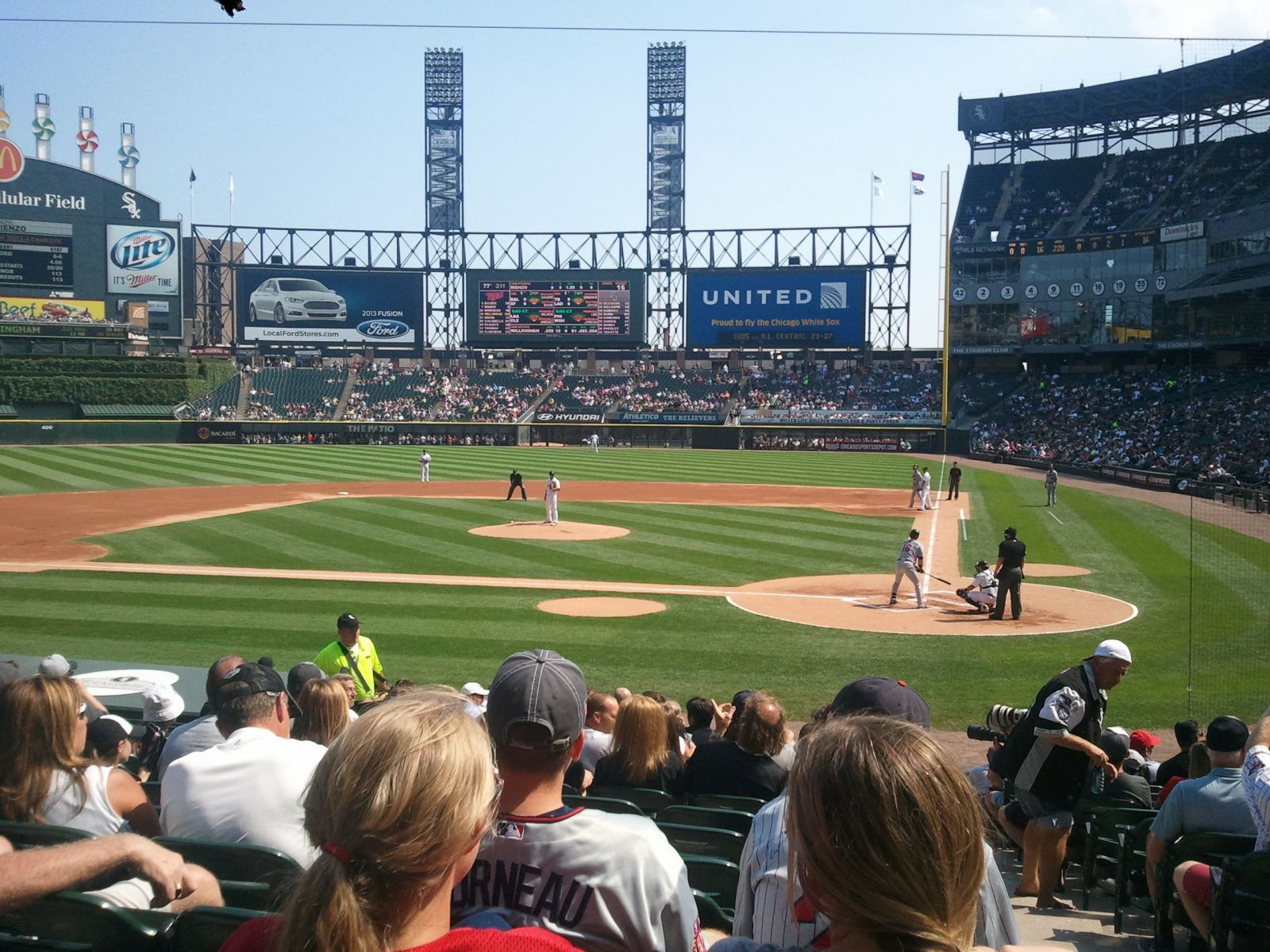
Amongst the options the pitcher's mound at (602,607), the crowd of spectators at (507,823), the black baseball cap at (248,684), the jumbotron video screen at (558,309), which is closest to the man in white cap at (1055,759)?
the crowd of spectators at (507,823)

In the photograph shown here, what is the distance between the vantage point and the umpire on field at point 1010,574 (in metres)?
17.8

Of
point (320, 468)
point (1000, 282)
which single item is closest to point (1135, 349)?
point (1000, 282)

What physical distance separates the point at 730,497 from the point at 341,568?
16915 millimetres

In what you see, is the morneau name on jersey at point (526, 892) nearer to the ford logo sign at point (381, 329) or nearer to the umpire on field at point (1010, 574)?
the umpire on field at point (1010, 574)

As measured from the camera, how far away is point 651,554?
2441 centimetres

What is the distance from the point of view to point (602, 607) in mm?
18750

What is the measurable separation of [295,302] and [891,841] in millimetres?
85622

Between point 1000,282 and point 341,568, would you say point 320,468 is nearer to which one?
point 341,568

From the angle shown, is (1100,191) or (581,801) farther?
(1100,191)

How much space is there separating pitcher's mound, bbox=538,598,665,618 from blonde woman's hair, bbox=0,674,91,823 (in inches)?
536

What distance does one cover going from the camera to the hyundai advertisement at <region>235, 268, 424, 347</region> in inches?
3243

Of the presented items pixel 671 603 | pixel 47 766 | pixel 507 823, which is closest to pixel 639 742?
pixel 47 766

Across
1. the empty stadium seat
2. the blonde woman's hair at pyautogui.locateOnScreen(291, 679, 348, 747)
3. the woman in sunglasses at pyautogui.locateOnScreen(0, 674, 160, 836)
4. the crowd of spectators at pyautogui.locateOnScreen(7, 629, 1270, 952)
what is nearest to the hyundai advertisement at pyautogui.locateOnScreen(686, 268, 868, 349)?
the blonde woman's hair at pyautogui.locateOnScreen(291, 679, 348, 747)

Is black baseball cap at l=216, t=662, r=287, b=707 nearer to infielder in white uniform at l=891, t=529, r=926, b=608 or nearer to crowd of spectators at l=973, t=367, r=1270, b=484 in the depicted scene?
infielder in white uniform at l=891, t=529, r=926, b=608
